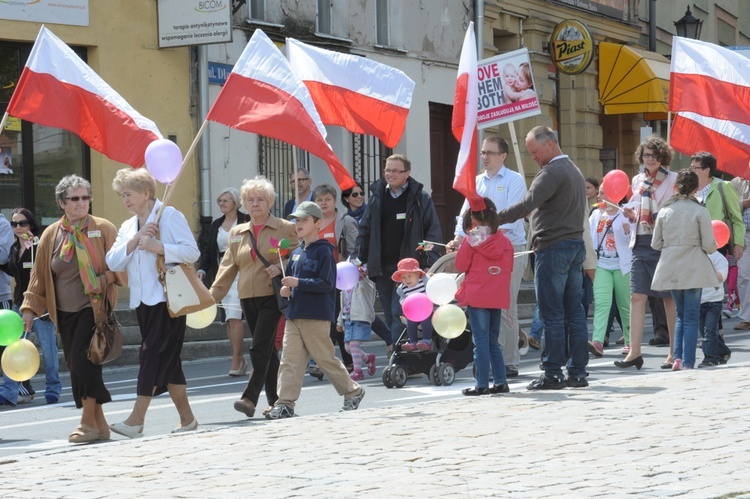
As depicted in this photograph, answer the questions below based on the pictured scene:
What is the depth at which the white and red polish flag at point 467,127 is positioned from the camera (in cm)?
1094

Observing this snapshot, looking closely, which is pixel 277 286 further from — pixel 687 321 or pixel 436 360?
pixel 687 321

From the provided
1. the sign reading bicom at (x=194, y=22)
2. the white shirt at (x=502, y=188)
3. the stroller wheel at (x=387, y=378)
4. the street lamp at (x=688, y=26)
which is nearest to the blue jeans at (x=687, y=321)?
the white shirt at (x=502, y=188)

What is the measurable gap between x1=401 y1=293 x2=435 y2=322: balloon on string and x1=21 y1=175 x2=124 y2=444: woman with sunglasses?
3100 mm

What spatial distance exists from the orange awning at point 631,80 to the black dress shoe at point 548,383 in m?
20.4

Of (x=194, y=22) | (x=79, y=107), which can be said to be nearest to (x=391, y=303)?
(x=79, y=107)

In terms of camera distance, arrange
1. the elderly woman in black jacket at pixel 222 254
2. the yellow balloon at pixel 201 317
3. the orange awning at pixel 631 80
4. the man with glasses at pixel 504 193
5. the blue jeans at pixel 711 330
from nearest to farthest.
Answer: the yellow balloon at pixel 201 317 → the man with glasses at pixel 504 193 → the blue jeans at pixel 711 330 → the elderly woman in black jacket at pixel 222 254 → the orange awning at pixel 631 80

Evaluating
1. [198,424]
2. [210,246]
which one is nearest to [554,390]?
[198,424]

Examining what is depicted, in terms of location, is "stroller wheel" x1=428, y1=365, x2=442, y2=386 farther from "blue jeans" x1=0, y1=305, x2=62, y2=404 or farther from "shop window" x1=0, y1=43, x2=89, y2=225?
"shop window" x1=0, y1=43, x2=89, y2=225

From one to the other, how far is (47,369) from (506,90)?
9477mm

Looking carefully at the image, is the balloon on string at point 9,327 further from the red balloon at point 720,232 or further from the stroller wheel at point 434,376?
the red balloon at point 720,232

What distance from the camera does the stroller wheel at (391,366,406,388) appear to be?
1243cm

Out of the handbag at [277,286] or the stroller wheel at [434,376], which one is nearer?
the handbag at [277,286]

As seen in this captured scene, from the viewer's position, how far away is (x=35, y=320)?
42.8 ft

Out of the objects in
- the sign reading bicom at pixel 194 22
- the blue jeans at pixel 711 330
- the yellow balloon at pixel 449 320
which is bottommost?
the blue jeans at pixel 711 330
